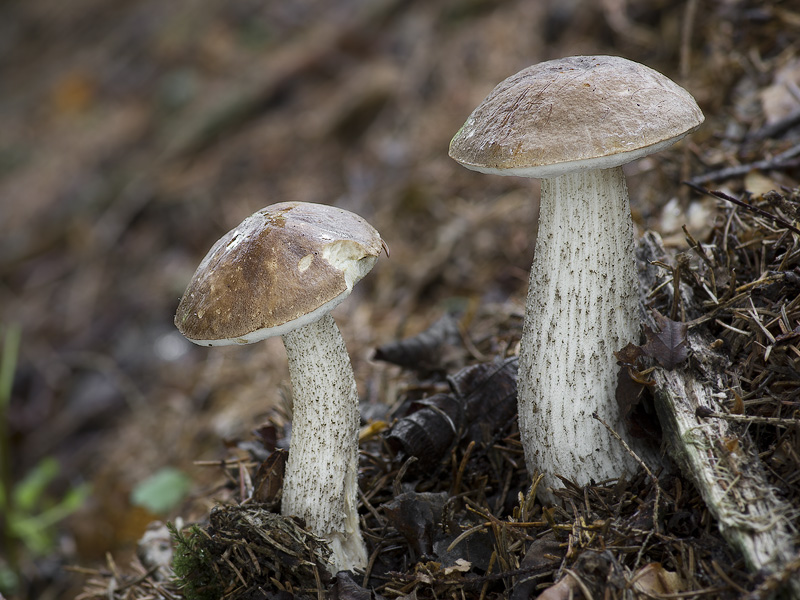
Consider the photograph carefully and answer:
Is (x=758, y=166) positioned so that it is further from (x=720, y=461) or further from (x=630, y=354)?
(x=720, y=461)

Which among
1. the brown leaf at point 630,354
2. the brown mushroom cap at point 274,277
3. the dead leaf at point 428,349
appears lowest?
the dead leaf at point 428,349

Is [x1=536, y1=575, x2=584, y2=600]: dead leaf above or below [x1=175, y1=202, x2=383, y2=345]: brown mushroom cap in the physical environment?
below

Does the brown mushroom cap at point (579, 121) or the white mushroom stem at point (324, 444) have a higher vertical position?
the brown mushroom cap at point (579, 121)

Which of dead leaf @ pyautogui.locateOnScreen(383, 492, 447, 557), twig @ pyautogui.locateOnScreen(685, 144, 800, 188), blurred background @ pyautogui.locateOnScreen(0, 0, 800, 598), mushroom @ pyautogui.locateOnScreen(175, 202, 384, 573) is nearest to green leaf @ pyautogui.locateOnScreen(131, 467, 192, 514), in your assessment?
blurred background @ pyautogui.locateOnScreen(0, 0, 800, 598)

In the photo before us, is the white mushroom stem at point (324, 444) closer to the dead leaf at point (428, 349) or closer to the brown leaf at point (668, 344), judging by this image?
the dead leaf at point (428, 349)

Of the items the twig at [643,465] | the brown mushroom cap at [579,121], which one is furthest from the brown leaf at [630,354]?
the brown mushroom cap at [579,121]

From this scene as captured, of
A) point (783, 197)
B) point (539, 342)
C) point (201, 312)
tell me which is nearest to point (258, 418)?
point (201, 312)

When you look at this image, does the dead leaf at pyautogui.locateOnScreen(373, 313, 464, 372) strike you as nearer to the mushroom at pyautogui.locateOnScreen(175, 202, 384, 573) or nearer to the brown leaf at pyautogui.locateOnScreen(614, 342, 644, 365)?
the mushroom at pyautogui.locateOnScreen(175, 202, 384, 573)
